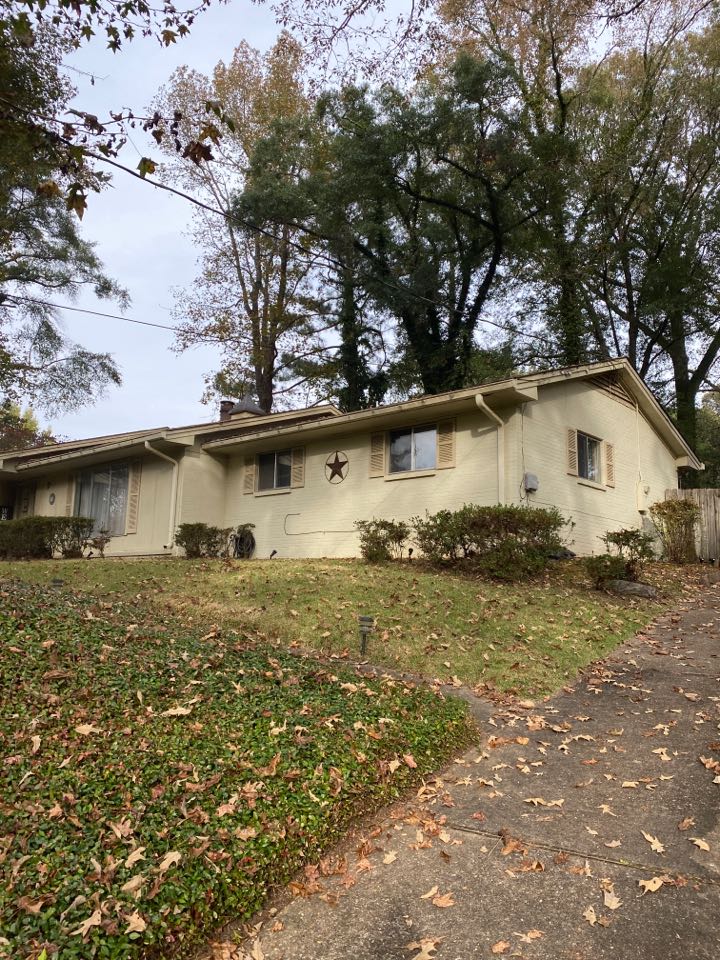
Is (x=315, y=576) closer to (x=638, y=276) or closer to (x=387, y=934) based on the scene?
(x=387, y=934)

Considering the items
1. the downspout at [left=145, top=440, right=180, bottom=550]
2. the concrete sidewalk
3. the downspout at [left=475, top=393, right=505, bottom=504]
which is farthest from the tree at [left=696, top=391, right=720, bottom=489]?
the concrete sidewalk

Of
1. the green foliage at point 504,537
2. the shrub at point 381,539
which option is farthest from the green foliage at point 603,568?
the shrub at point 381,539

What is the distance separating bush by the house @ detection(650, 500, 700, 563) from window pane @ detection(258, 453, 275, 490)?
9.01m

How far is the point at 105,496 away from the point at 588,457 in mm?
12304

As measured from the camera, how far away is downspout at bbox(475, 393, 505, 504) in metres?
12.6

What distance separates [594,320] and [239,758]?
24.3 meters

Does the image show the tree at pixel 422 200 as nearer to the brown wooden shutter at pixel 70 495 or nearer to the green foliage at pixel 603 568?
the brown wooden shutter at pixel 70 495

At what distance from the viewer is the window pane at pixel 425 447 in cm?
1403

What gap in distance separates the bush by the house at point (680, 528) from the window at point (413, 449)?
18.0 feet

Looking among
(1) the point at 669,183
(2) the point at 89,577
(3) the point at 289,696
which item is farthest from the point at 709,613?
(1) the point at 669,183

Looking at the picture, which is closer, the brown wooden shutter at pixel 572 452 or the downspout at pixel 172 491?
the brown wooden shutter at pixel 572 452

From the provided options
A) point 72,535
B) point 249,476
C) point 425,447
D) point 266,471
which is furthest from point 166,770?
point 72,535

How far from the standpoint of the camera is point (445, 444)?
543 inches

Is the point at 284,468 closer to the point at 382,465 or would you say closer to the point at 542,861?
the point at 382,465
